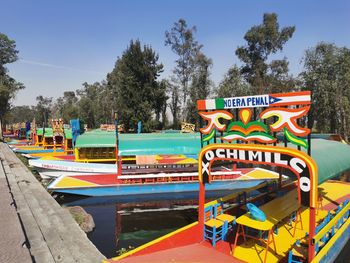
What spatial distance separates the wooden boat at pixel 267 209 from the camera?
5.93 m

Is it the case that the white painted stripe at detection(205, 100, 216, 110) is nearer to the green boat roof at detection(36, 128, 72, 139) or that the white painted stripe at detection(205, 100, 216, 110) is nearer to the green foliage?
the green boat roof at detection(36, 128, 72, 139)

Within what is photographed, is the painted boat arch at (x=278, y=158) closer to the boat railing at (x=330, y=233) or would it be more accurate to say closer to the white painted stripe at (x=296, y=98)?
the white painted stripe at (x=296, y=98)

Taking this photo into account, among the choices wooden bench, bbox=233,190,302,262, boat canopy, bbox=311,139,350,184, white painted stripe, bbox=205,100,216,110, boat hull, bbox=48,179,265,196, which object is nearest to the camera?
wooden bench, bbox=233,190,302,262

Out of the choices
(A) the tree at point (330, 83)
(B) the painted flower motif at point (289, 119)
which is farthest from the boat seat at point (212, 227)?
(A) the tree at point (330, 83)

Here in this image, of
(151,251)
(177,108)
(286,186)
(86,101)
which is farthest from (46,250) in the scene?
(86,101)

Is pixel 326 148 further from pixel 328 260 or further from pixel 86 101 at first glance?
pixel 86 101

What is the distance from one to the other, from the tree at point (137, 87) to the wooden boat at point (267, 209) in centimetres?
3476

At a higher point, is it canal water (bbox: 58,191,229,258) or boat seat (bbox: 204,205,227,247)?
boat seat (bbox: 204,205,227,247)

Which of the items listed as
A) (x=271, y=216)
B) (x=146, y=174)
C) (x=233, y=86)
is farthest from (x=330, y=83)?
(x=271, y=216)

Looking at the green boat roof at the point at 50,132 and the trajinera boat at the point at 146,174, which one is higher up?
the green boat roof at the point at 50,132

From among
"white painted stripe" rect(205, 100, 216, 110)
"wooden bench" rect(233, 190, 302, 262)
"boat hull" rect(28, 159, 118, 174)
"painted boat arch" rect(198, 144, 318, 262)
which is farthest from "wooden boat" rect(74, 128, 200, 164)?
"painted boat arch" rect(198, 144, 318, 262)

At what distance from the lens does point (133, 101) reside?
43406 millimetres

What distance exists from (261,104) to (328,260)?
413 centimetres

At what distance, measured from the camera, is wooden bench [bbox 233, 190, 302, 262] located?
6.91 m
